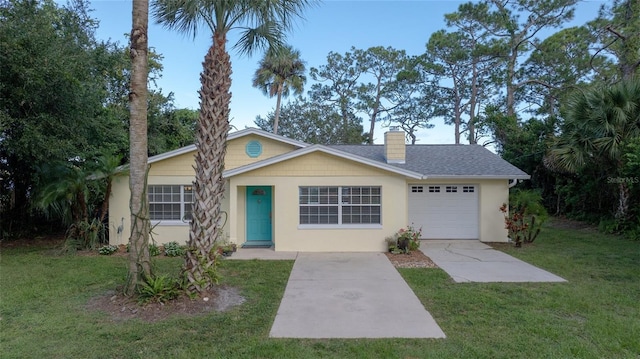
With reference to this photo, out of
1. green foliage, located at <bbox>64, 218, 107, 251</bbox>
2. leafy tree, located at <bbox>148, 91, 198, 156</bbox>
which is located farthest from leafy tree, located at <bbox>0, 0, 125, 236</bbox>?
leafy tree, located at <bbox>148, 91, 198, 156</bbox>

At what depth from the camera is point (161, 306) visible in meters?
5.92

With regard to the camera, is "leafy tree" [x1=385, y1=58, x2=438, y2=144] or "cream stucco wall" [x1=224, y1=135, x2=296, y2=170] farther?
"leafy tree" [x1=385, y1=58, x2=438, y2=144]

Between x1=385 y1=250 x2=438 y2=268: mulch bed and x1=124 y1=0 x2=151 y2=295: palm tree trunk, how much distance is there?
19.7 feet

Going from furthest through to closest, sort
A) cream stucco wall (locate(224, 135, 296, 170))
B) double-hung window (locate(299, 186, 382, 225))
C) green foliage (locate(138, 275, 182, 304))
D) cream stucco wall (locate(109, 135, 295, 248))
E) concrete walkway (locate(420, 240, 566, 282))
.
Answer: cream stucco wall (locate(224, 135, 296, 170))
cream stucco wall (locate(109, 135, 295, 248))
double-hung window (locate(299, 186, 382, 225))
concrete walkway (locate(420, 240, 566, 282))
green foliage (locate(138, 275, 182, 304))

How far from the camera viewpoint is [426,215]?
43.1ft

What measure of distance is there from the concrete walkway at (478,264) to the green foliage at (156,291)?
5708mm

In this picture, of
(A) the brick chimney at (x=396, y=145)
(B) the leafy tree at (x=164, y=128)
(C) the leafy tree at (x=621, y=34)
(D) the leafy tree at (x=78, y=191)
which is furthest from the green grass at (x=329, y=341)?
(C) the leafy tree at (x=621, y=34)

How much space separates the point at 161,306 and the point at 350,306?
3.14 metres

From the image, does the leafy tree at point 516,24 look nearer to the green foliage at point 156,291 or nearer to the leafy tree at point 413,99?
the leafy tree at point 413,99

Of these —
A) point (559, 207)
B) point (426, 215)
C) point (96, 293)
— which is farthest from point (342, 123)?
point (96, 293)

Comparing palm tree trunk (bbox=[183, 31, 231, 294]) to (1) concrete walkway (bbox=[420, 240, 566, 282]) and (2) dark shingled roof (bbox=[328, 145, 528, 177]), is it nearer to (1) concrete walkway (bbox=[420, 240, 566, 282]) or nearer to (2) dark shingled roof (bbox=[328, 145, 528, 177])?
(1) concrete walkway (bbox=[420, 240, 566, 282])

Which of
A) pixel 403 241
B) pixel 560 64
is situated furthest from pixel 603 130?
pixel 560 64

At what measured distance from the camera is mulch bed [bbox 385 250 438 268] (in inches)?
367

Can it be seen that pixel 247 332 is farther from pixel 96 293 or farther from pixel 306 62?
pixel 306 62
